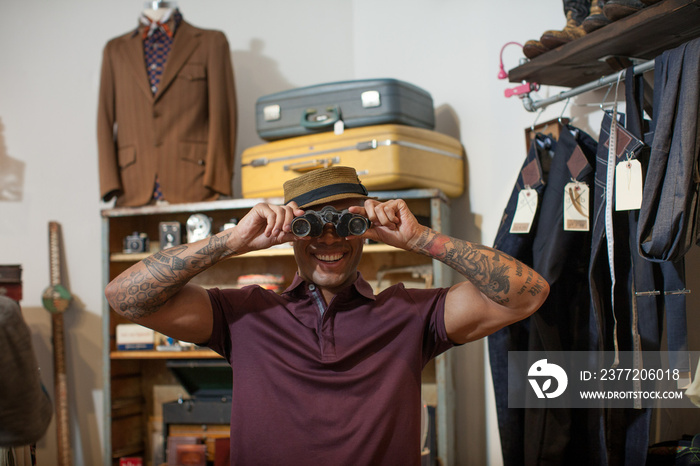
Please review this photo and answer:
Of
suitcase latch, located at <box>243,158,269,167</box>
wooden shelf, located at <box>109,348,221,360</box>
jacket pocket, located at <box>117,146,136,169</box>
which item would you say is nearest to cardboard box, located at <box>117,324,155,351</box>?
wooden shelf, located at <box>109,348,221,360</box>

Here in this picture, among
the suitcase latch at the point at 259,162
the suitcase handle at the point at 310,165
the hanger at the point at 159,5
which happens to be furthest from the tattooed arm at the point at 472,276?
the hanger at the point at 159,5

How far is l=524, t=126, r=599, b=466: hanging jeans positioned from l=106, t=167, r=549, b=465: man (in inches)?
23.9

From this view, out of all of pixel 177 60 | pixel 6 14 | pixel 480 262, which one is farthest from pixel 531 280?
pixel 6 14

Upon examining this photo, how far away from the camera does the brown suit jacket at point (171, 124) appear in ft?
10.6

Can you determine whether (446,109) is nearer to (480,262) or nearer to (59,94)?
(480,262)

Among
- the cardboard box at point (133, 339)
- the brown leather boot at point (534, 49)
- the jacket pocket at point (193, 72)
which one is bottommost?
the cardboard box at point (133, 339)

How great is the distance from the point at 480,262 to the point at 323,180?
Result: 0.49 m

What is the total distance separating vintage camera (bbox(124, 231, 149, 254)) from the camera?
3.28 m

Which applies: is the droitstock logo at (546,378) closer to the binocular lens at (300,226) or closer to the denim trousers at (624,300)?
the denim trousers at (624,300)

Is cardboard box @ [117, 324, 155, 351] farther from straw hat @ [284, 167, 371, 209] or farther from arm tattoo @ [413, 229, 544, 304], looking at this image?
arm tattoo @ [413, 229, 544, 304]

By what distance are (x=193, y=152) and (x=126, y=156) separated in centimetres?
38

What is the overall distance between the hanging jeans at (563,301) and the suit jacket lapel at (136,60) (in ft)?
→ 7.34

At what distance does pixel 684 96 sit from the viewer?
168 centimetres

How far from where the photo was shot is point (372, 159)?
287 centimetres
